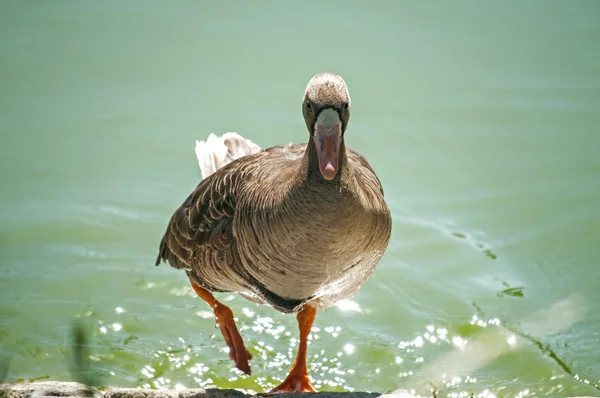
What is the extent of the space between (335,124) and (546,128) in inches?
257

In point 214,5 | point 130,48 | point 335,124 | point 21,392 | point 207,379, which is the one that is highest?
point 214,5

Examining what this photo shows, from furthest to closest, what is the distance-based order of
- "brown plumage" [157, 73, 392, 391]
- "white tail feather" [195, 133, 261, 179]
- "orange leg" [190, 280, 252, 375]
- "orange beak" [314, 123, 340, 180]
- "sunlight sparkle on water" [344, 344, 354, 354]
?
1. "sunlight sparkle on water" [344, 344, 354, 354]
2. "white tail feather" [195, 133, 261, 179]
3. "orange leg" [190, 280, 252, 375]
4. "brown plumage" [157, 73, 392, 391]
5. "orange beak" [314, 123, 340, 180]

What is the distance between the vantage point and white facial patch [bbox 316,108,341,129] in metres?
3.88

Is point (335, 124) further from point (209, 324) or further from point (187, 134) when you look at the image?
point (187, 134)

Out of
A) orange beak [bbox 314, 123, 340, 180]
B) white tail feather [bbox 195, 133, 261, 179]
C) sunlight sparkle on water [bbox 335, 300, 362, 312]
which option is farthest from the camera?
sunlight sparkle on water [bbox 335, 300, 362, 312]

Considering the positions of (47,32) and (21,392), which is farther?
(47,32)

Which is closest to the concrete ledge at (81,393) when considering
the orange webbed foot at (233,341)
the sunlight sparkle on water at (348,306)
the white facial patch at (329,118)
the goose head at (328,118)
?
the orange webbed foot at (233,341)

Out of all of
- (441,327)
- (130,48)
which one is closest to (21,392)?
(441,327)

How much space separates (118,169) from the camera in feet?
29.4

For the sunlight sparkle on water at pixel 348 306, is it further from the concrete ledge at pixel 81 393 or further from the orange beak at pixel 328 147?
the orange beak at pixel 328 147

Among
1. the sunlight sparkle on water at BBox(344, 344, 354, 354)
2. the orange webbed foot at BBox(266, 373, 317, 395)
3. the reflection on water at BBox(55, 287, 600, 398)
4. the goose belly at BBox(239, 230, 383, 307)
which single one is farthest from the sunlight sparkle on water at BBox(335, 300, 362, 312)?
the goose belly at BBox(239, 230, 383, 307)

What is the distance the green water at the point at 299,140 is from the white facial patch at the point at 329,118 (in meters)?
3.11

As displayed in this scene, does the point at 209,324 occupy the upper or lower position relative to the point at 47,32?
lower

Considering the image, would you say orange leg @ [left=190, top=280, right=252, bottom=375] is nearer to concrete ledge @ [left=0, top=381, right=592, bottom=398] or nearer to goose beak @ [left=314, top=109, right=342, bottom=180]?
concrete ledge @ [left=0, top=381, right=592, bottom=398]
